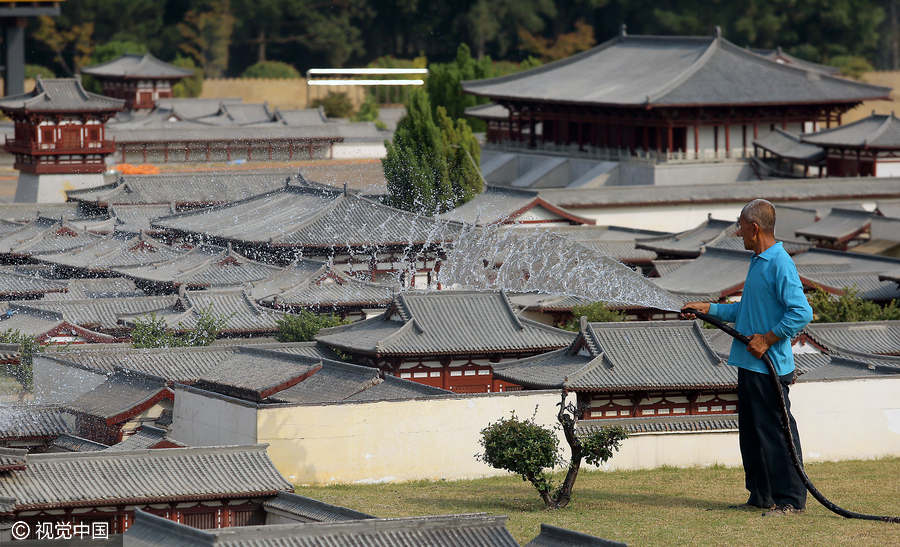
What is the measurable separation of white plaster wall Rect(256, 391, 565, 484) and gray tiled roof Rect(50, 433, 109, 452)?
13.7ft

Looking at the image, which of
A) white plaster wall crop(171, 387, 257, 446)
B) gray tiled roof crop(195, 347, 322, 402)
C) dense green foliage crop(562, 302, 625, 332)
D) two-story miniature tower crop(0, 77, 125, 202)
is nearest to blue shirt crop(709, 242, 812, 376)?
white plaster wall crop(171, 387, 257, 446)

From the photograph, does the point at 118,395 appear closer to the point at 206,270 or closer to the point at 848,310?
the point at 206,270

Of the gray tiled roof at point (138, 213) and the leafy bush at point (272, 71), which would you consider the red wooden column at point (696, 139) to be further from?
the leafy bush at point (272, 71)

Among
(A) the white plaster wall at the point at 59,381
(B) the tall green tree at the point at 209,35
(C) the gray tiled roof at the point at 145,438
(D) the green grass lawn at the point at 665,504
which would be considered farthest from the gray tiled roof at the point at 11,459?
(B) the tall green tree at the point at 209,35

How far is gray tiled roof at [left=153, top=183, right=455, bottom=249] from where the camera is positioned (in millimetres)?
48594

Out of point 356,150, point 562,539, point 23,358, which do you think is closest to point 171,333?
point 23,358

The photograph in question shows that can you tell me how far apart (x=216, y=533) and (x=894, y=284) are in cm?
2869

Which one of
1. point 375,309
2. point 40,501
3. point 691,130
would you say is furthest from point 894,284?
point 40,501

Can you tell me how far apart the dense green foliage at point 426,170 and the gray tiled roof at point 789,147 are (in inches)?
482

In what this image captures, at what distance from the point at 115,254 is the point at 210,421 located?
22.8 m

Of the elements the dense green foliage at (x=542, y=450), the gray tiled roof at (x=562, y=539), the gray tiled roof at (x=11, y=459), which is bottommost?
the gray tiled roof at (x=11, y=459)

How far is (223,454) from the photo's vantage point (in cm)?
2684

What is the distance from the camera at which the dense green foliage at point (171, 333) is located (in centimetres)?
3897

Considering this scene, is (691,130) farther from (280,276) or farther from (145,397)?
(145,397)
